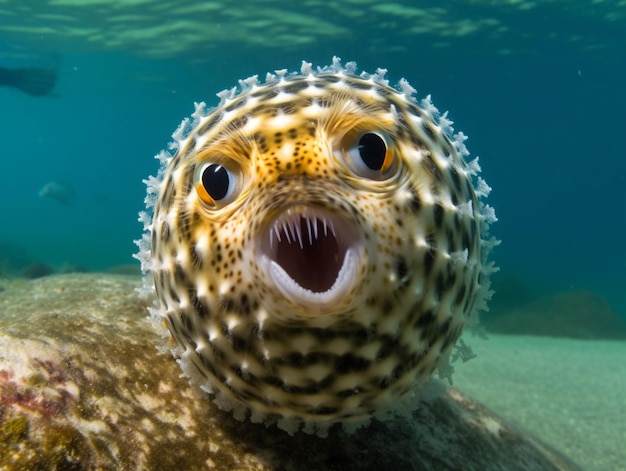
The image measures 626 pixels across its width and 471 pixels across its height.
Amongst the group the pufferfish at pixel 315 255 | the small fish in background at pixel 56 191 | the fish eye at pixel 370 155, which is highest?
the fish eye at pixel 370 155

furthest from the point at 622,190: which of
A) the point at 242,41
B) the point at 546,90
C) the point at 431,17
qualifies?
the point at 242,41

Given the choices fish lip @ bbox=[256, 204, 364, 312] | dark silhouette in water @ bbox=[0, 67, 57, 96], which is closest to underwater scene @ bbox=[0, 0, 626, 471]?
fish lip @ bbox=[256, 204, 364, 312]

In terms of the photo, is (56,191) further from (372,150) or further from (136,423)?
(372,150)

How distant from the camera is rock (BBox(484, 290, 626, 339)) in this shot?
14.0 meters

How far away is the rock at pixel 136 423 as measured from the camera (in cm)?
176

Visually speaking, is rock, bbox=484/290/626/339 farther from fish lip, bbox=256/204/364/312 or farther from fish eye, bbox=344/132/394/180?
fish lip, bbox=256/204/364/312

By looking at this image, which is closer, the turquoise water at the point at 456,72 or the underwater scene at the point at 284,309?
the underwater scene at the point at 284,309

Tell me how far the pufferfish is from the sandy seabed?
3828mm

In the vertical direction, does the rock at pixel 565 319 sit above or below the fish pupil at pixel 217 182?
below

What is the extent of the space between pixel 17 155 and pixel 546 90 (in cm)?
15305

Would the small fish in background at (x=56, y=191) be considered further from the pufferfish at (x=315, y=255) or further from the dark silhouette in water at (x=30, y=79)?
the pufferfish at (x=315, y=255)

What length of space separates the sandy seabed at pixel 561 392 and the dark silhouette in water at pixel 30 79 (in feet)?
46.2

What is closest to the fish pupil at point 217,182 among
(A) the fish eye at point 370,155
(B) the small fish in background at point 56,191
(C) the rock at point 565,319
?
(A) the fish eye at point 370,155

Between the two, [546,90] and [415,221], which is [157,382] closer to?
[415,221]
